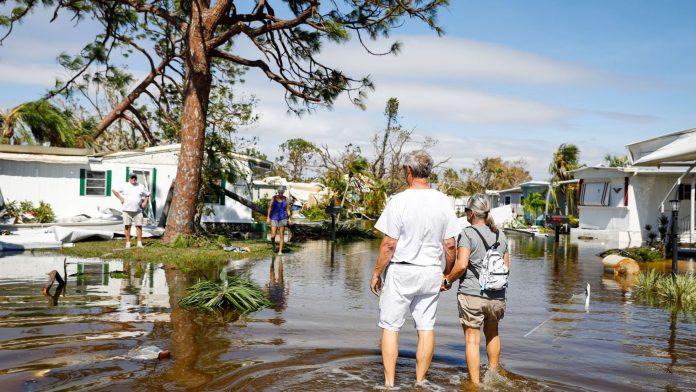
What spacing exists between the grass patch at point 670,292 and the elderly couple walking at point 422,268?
19.0ft

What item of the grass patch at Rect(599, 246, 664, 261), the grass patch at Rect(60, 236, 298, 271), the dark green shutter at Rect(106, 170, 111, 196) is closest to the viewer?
the grass patch at Rect(60, 236, 298, 271)

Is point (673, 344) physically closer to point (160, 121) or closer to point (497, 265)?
point (497, 265)

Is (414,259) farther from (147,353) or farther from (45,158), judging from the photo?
(45,158)

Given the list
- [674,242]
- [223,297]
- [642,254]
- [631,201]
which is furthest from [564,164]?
[223,297]

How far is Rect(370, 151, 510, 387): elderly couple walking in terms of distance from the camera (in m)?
5.11

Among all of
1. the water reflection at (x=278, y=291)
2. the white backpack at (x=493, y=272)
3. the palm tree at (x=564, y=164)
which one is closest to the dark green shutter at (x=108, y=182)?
the water reflection at (x=278, y=291)

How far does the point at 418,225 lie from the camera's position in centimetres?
509

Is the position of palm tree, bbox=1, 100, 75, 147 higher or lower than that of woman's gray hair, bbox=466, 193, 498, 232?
higher

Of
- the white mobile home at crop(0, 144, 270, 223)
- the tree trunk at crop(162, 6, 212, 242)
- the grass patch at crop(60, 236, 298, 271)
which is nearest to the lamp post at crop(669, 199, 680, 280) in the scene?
the grass patch at crop(60, 236, 298, 271)

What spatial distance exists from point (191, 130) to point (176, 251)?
3.19m

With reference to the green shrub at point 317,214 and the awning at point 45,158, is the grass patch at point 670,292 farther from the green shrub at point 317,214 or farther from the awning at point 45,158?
the green shrub at point 317,214

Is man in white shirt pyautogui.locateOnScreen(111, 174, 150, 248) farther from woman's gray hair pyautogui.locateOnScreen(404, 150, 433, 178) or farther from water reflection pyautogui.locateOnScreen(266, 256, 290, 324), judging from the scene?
woman's gray hair pyautogui.locateOnScreen(404, 150, 433, 178)

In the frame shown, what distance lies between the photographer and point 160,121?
82.8ft

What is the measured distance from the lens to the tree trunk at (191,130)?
51.0 ft
